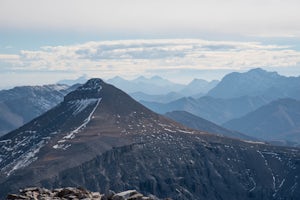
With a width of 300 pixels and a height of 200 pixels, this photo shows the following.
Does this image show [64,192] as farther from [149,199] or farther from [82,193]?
[149,199]

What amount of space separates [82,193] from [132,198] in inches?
360

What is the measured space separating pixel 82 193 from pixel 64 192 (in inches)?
124

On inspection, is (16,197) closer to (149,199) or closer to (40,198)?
(40,198)

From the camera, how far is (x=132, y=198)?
286 ft

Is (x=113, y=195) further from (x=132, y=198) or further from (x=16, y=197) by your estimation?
(x=16, y=197)

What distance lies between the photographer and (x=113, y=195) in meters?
88.6

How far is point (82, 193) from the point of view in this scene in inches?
3597

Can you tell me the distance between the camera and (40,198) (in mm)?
88938

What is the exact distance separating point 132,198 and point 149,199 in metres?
2.61

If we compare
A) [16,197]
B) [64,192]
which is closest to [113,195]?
[64,192]

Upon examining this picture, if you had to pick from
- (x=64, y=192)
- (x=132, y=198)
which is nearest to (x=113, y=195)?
(x=132, y=198)

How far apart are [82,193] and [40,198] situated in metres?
6.73

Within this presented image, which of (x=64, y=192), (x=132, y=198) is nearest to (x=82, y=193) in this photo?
(x=64, y=192)

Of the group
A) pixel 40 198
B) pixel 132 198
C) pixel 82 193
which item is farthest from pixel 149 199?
pixel 40 198
